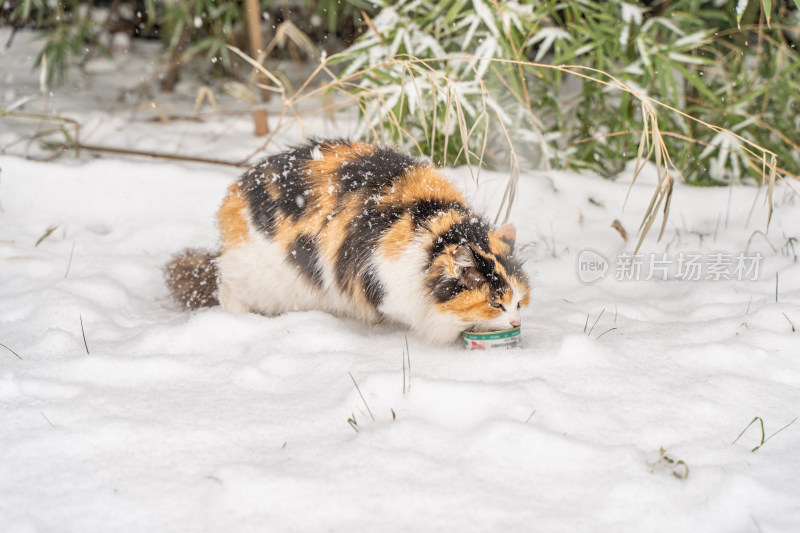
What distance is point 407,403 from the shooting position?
195 cm

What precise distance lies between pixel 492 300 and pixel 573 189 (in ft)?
5.77

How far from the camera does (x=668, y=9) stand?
3867 mm

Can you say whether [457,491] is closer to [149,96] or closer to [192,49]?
[192,49]

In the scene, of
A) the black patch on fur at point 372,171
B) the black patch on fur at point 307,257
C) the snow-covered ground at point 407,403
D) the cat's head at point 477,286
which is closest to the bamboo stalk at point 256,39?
the snow-covered ground at point 407,403

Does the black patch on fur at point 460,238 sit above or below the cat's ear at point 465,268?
above

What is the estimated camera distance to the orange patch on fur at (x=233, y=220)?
271 centimetres

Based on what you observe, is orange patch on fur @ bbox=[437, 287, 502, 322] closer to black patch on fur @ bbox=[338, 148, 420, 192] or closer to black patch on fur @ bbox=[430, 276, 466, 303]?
black patch on fur @ bbox=[430, 276, 466, 303]

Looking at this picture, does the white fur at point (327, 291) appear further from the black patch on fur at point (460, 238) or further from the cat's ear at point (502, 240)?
the cat's ear at point (502, 240)

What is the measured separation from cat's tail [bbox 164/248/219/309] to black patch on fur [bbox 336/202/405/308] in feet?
2.21

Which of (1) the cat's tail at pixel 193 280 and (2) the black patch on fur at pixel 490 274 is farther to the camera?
(1) the cat's tail at pixel 193 280

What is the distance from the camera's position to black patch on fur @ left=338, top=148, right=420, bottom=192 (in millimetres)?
2518

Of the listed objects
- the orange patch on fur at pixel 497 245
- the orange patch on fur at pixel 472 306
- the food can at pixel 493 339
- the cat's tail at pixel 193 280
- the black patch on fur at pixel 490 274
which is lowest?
the cat's tail at pixel 193 280
